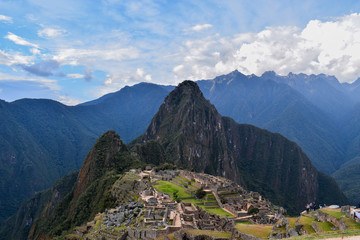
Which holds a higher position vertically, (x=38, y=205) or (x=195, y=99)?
(x=195, y=99)

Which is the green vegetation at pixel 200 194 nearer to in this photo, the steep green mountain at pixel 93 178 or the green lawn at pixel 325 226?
the steep green mountain at pixel 93 178

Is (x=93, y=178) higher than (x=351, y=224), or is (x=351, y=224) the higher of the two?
(x=351, y=224)

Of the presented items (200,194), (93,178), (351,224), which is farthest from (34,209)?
(351,224)

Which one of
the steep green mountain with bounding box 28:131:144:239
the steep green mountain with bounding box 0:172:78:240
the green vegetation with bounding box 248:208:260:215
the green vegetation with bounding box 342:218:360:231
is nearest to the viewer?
the green vegetation with bounding box 342:218:360:231

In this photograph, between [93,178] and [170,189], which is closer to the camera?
[170,189]

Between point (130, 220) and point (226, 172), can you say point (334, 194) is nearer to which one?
point (226, 172)

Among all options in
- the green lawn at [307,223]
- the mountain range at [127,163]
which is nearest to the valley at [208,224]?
the green lawn at [307,223]

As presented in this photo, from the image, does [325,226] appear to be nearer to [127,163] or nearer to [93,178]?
[127,163]

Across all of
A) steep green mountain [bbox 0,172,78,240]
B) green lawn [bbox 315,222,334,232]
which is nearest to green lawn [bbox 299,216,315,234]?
green lawn [bbox 315,222,334,232]

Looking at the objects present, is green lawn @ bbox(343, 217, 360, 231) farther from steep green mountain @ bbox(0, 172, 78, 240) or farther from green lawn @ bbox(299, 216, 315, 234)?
steep green mountain @ bbox(0, 172, 78, 240)

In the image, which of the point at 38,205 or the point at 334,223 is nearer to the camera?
the point at 334,223

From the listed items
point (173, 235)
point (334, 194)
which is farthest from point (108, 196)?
point (334, 194)
